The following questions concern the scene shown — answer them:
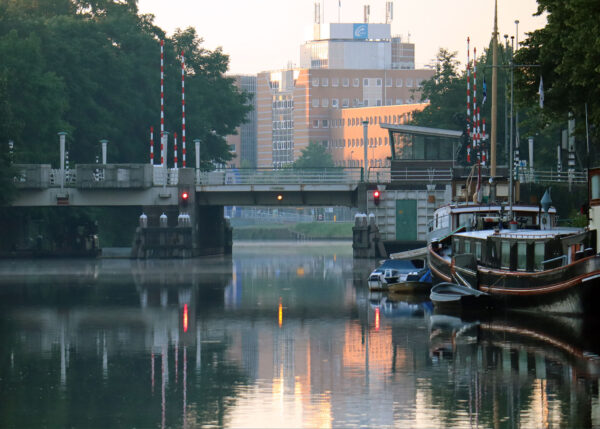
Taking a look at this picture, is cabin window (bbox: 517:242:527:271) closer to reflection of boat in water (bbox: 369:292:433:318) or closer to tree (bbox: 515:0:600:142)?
reflection of boat in water (bbox: 369:292:433:318)

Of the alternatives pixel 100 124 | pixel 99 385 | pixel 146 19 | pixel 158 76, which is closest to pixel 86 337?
pixel 99 385

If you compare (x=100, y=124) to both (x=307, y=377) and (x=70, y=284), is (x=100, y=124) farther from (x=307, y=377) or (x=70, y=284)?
(x=307, y=377)

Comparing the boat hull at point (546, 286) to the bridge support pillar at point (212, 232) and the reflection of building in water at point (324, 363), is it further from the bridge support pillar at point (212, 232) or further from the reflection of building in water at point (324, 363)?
the bridge support pillar at point (212, 232)

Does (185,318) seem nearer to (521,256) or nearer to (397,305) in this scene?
(397,305)

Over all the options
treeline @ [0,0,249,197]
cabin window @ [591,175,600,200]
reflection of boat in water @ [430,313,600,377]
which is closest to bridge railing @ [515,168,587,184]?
treeline @ [0,0,249,197]

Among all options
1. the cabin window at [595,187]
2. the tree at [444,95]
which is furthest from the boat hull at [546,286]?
the tree at [444,95]

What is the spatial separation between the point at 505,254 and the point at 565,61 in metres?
6.20

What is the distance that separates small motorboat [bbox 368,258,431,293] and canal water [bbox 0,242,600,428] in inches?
60.0

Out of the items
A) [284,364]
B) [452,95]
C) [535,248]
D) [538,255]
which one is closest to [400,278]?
[535,248]

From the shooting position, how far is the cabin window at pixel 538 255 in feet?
128

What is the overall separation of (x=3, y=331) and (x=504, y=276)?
1458cm

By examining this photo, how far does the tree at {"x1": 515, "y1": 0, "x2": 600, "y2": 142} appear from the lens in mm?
38531

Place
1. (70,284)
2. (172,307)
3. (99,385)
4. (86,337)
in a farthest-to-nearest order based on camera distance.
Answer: (70,284), (172,307), (86,337), (99,385)

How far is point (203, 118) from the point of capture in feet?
355
